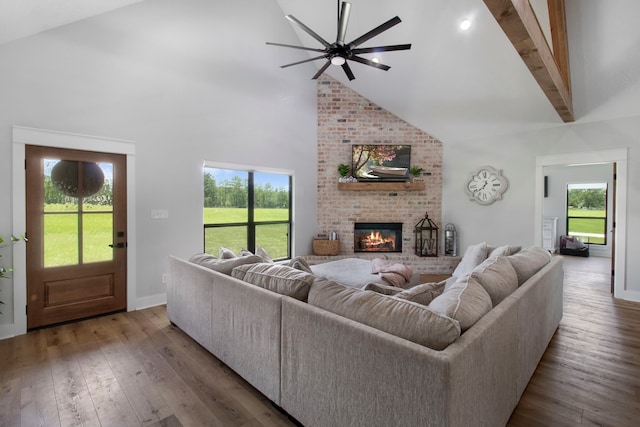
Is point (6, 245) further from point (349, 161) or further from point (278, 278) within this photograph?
point (349, 161)

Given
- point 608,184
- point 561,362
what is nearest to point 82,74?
point 561,362

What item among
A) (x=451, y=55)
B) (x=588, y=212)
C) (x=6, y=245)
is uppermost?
(x=451, y=55)

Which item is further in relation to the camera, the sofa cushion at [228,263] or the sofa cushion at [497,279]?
the sofa cushion at [228,263]

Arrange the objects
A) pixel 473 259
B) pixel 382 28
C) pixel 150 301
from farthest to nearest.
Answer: pixel 150 301
pixel 473 259
pixel 382 28

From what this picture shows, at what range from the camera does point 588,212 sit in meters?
7.93

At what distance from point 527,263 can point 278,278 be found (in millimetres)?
2019

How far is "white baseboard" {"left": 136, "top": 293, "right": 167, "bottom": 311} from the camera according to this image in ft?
11.8

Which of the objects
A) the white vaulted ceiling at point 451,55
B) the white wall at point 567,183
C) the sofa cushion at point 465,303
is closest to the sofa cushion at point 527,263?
the sofa cushion at point 465,303

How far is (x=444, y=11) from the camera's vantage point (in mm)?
3646

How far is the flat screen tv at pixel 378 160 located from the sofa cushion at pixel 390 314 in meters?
4.24

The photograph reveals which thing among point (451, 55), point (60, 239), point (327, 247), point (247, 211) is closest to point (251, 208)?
point (247, 211)

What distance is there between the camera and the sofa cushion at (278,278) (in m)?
1.82

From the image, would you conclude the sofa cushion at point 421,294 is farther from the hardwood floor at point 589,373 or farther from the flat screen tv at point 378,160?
the flat screen tv at point 378,160

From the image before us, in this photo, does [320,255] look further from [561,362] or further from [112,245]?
[561,362]
